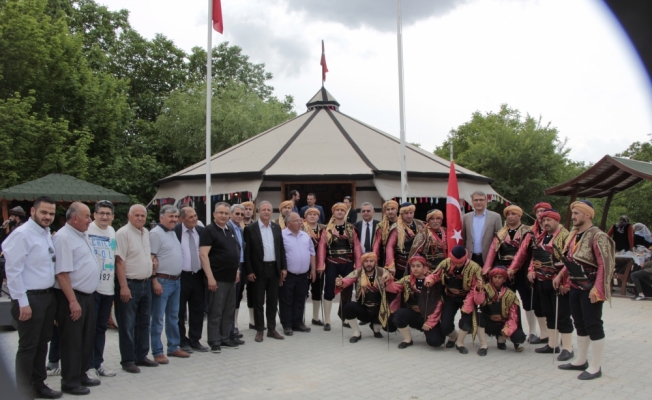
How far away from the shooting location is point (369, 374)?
520 cm

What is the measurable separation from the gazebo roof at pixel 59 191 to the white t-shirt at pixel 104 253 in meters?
5.89

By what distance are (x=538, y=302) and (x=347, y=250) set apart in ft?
8.14

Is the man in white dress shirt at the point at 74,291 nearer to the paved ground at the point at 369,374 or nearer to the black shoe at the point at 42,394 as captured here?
the black shoe at the point at 42,394

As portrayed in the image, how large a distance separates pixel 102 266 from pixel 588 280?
14.6ft

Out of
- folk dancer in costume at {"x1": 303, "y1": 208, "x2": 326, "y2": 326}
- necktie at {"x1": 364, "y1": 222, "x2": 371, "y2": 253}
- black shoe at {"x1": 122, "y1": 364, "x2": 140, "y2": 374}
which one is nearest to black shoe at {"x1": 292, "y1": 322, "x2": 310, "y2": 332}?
folk dancer in costume at {"x1": 303, "y1": 208, "x2": 326, "y2": 326}

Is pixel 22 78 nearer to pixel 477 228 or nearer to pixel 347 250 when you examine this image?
pixel 347 250

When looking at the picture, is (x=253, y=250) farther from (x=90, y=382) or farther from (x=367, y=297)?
(x=90, y=382)

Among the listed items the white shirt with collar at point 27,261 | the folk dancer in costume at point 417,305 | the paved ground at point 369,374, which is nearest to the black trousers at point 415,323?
the folk dancer in costume at point 417,305

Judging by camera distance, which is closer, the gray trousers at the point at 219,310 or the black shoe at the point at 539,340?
the gray trousers at the point at 219,310

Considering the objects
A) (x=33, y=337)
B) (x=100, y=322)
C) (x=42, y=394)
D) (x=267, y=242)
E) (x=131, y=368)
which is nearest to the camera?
(x=33, y=337)

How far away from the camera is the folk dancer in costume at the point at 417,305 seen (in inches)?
240

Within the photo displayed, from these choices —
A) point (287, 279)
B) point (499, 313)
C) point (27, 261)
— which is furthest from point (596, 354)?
point (27, 261)

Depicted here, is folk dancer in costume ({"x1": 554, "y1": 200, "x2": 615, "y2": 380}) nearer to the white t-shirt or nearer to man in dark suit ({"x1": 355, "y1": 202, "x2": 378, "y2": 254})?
man in dark suit ({"x1": 355, "y1": 202, "x2": 378, "y2": 254})

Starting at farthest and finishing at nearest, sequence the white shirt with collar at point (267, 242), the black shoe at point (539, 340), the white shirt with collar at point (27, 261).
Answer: the white shirt with collar at point (267, 242)
the black shoe at point (539, 340)
the white shirt with collar at point (27, 261)
